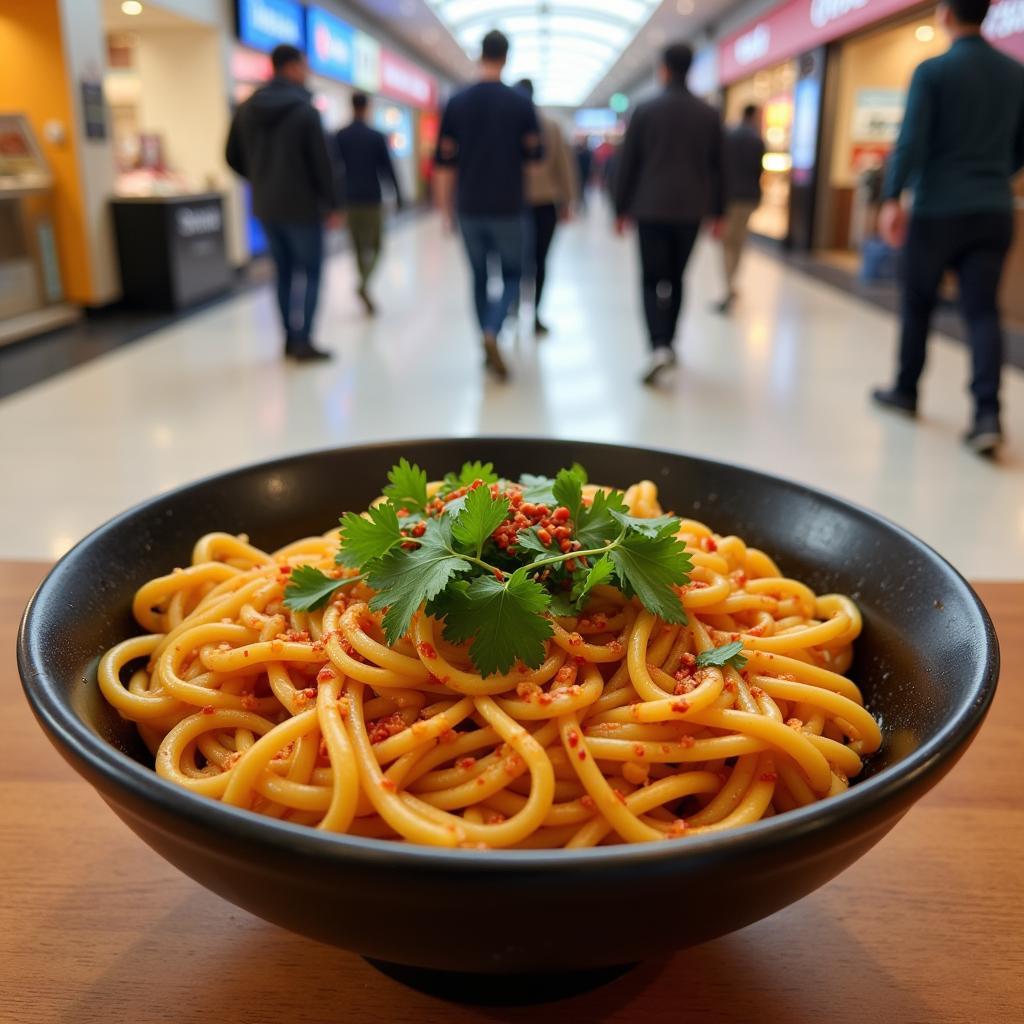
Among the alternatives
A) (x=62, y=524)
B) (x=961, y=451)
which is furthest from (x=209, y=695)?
(x=961, y=451)

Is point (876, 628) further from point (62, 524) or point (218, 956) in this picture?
point (62, 524)

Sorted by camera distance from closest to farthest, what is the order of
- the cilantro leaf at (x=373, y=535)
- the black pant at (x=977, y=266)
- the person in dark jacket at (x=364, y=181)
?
the cilantro leaf at (x=373, y=535) < the black pant at (x=977, y=266) < the person in dark jacket at (x=364, y=181)

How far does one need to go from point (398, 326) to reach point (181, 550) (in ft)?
20.0

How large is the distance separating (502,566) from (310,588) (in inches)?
8.0

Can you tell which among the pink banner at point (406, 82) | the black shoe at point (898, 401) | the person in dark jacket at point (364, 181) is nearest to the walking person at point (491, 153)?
the black shoe at point (898, 401)

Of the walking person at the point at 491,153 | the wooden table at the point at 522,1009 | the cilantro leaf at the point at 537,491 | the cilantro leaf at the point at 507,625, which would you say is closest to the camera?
the wooden table at the point at 522,1009

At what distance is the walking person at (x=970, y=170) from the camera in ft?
12.4

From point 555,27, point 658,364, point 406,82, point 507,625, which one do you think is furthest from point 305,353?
point 555,27

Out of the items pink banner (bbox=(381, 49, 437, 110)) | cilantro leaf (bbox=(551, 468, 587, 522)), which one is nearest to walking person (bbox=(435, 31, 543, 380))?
cilantro leaf (bbox=(551, 468, 587, 522))

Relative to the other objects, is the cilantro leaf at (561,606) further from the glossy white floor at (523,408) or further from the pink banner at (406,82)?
the pink banner at (406,82)

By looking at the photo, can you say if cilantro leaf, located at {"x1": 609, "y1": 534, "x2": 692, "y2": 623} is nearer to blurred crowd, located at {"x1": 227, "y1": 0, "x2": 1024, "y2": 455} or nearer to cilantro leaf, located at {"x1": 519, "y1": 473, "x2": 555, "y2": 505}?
cilantro leaf, located at {"x1": 519, "y1": 473, "x2": 555, "y2": 505}

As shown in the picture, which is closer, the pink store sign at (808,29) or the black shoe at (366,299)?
the pink store sign at (808,29)

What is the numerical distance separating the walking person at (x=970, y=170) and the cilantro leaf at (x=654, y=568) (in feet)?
11.2

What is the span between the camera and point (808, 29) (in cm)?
1227
